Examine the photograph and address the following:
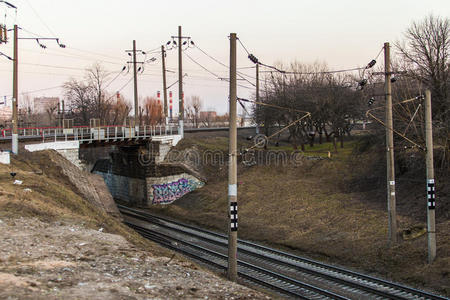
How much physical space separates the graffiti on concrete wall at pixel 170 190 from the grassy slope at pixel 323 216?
107 cm

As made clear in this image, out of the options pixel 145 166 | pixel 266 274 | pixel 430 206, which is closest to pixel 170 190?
pixel 145 166

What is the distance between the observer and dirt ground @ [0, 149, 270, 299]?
354 inches

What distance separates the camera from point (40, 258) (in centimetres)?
1105

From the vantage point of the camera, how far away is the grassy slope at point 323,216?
16547mm

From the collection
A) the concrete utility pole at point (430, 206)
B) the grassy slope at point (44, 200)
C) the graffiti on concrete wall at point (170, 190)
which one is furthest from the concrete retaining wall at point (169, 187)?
the concrete utility pole at point (430, 206)

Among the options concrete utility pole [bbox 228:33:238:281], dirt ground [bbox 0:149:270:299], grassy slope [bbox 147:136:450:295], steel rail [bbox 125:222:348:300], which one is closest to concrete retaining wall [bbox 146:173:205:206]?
grassy slope [bbox 147:136:450:295]

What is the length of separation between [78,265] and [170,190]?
2557 centimetres

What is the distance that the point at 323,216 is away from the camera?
78.8 ft

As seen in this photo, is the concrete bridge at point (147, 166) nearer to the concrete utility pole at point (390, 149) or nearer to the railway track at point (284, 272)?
the railway track at point (284, 272)

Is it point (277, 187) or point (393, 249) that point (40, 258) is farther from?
point (277, 187)

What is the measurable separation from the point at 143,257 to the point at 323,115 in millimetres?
32201

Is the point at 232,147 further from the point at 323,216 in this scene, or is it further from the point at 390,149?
the point at 323,216

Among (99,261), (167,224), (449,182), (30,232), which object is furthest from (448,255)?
(167,224)

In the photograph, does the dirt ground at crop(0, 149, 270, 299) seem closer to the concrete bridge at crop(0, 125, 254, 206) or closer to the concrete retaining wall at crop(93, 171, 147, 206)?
the concrete bridge at crop(0, 125, 254, 206)
